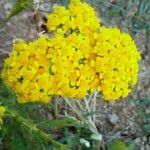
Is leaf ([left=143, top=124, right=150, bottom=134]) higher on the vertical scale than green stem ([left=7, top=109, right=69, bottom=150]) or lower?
lower

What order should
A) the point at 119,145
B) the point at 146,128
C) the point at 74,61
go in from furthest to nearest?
the point at 146,128 → the point at 119,145 → the point at 74,61

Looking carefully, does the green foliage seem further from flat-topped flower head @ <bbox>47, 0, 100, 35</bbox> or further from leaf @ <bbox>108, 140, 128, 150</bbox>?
flat-topped flower head @ <bbox>47, 0, 100, 35</bbox>

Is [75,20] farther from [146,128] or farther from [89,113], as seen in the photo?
[146,128]

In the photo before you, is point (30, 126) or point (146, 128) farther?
point (146, 128)

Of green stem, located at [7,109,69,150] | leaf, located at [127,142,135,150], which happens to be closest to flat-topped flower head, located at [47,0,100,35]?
green stem, located at [7,109,69,150]

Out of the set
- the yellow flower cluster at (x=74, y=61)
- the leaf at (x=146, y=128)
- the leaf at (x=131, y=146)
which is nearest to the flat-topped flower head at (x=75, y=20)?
the yellow flower cluster at (x=74, y=61)

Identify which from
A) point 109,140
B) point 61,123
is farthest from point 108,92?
point 109,140

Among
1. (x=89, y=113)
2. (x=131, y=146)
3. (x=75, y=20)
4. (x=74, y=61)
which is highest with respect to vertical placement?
(x=75, y=20)

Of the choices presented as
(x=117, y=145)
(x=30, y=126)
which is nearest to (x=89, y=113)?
(x=117, y=145)

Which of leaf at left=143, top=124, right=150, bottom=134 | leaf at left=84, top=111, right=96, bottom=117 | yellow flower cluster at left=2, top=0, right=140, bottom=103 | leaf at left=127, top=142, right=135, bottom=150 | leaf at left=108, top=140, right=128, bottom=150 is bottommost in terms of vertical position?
leaf at left=127, top=142, right=135, bottom=150
